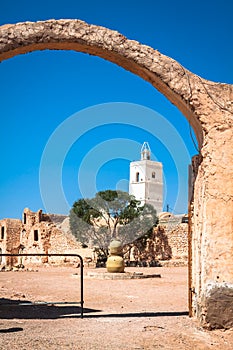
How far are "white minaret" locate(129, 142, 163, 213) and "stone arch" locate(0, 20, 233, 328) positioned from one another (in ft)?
162

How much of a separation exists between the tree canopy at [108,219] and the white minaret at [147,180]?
26292 mm

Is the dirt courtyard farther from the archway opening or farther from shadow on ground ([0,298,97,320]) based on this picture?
the archway opening

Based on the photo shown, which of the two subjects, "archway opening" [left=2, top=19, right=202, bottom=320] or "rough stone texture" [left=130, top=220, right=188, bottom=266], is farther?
"rough stone texture" [left=130, top=220, right=188, bottom=266]

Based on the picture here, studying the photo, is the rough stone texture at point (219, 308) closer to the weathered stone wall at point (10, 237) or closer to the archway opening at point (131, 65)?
the archway opening at point (131, 65)

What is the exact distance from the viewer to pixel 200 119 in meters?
6.07

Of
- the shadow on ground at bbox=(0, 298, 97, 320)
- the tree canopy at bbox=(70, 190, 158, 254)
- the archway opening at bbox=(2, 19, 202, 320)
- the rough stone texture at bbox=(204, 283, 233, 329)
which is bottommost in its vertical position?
the shadow on ground at bbox=(0, 298, 97, 320)

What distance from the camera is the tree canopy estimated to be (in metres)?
28.7

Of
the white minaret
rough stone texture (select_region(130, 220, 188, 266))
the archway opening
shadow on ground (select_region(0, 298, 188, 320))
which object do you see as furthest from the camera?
the white minaret

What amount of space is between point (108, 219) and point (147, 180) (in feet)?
91.0

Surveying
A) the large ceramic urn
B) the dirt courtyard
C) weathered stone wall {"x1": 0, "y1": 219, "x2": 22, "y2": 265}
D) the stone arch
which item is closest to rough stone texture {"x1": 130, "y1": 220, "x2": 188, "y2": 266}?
weathered stone wall {"x1": 0, "y1": 219, "x2": 22, "y2": 265}

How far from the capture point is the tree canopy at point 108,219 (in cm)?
2873

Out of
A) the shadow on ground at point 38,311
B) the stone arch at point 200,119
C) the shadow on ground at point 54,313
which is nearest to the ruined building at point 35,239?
the shadow on ground at point 38,311

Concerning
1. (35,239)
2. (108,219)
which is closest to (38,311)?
(108,219)

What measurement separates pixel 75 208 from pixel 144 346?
79.7ft
